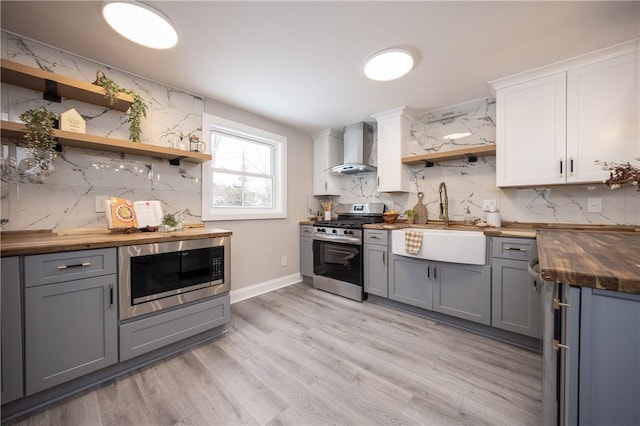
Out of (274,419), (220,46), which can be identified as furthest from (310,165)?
(274,419)

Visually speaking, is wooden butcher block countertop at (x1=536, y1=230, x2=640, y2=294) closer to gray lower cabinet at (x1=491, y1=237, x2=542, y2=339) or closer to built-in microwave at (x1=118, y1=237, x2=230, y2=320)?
gray lower cabinet at (x1=491, y1=237, x2=542, y2=339)

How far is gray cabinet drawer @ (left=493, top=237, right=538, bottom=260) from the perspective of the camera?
188 centimetres

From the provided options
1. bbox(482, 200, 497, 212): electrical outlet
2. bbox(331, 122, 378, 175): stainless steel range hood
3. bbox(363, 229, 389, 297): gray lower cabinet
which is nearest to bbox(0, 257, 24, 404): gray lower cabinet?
bbox(363, 229, 389, 297): gray lower cabinet

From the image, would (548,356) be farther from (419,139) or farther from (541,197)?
(419,139)

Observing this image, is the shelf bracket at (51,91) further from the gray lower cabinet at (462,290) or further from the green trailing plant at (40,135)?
the gray lower cabinet at (462,290)

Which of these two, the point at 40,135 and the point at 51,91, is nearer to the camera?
the point at 40,135

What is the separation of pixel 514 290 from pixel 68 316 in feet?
10.2

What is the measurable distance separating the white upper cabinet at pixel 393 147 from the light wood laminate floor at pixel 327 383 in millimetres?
1679

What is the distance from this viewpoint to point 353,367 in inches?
66.0

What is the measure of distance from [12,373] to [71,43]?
217 cm

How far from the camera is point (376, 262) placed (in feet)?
9.03

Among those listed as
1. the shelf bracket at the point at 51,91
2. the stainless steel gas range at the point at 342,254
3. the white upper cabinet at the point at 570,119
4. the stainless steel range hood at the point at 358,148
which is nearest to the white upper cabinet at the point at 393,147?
the stainless steel range hood at the point at 358,148

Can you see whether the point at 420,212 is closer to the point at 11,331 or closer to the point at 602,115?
the point at 602,115

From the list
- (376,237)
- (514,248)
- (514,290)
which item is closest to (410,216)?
(376,237)
